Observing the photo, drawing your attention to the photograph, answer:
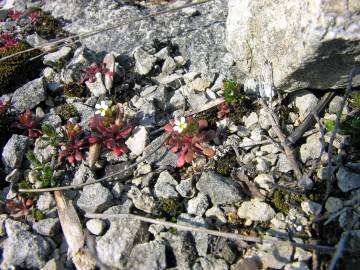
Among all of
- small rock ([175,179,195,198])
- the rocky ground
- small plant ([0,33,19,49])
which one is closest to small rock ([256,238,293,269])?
the rocky ground

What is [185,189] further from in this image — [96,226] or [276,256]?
[276,256]

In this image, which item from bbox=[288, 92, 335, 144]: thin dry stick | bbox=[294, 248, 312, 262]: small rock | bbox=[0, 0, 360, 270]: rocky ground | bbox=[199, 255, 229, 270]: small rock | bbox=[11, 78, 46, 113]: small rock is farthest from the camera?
bbox=[11, 78, 46, 113]: small rock

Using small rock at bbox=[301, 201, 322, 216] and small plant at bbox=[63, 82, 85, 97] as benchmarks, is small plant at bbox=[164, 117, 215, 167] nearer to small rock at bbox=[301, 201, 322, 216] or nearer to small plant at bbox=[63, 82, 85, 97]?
small rock at bbox=[301, 201, 322, 216]

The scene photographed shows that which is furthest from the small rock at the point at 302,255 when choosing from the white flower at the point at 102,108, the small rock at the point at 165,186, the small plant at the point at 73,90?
the small plant at the point at 73,90

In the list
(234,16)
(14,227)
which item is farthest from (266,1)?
(14,227)

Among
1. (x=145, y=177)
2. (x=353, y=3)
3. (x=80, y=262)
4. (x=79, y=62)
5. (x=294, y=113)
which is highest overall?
(x=353, y=3)

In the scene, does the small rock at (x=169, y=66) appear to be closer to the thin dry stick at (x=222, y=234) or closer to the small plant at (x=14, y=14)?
the thin dry stick at (x=222, y=234)

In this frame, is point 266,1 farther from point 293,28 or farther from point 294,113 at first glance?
point 294,113
